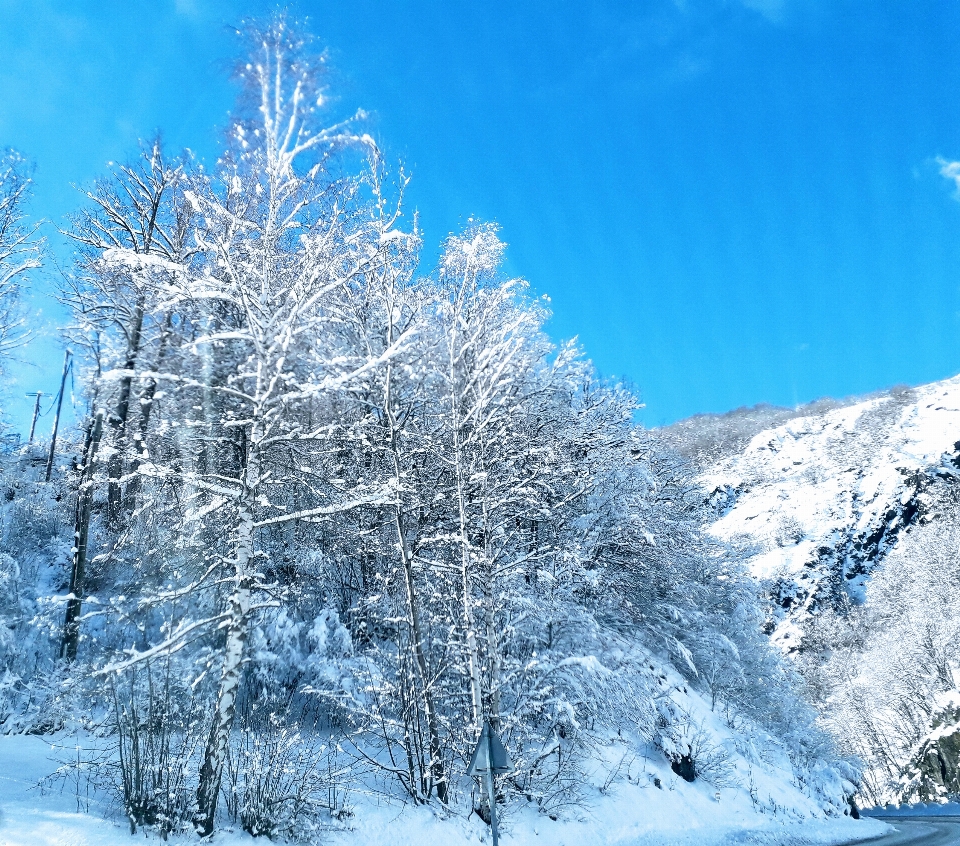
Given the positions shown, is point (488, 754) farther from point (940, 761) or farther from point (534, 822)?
point (940, 761)

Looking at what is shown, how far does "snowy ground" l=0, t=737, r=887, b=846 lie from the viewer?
21.2 ft

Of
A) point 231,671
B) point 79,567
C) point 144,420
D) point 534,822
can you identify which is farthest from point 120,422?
point 534,822

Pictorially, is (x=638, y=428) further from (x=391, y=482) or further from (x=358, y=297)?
(x=391, y=482)

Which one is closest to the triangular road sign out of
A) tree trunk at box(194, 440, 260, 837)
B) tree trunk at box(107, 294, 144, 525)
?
tree trunk at box(194, 440, 260, 837)

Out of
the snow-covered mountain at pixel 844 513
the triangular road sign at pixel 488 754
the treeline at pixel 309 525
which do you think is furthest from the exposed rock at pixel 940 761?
the triangular road sign at pixel 488 754

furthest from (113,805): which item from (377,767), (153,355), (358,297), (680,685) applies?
(680,685)

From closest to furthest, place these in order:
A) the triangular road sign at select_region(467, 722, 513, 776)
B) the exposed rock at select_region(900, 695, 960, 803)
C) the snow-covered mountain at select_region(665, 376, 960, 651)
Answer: the triangular road sign at select_region(467, 722, 513, 776) < the exposed rock at select_region(900, 695, 960, 803) < the snow-covered mountain at select_region(665, 376, 960, 651)

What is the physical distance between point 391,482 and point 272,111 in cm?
690

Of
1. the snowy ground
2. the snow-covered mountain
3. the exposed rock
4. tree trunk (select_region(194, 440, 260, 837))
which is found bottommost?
the exposed rock

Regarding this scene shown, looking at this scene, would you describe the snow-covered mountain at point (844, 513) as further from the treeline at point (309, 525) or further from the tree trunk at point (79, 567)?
the tree trunk at point (79, 567)

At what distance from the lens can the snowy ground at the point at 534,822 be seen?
6.46 metres

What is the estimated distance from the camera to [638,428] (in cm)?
2339

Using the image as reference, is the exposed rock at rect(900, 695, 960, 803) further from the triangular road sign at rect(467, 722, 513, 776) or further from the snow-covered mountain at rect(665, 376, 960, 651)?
the triangular road sign at rect(467, 722, 513, 776)

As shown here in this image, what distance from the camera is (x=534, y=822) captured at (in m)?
11.0
